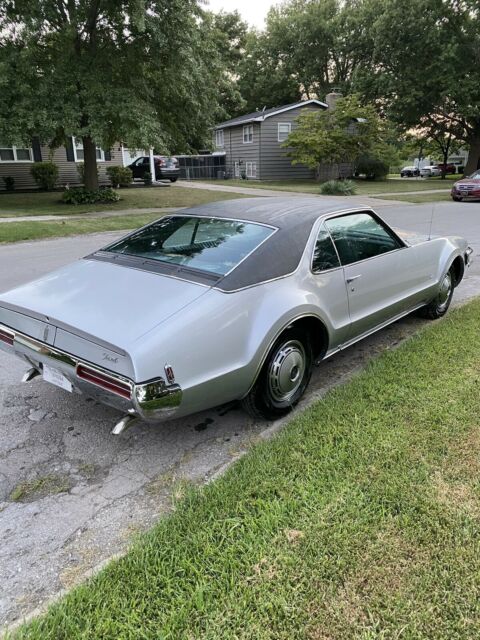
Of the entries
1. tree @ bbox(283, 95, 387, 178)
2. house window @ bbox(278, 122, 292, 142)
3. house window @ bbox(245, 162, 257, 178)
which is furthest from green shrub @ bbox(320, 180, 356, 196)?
house window @ bbox(245, 162, 257, 178)

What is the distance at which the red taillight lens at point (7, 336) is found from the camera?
121 inches

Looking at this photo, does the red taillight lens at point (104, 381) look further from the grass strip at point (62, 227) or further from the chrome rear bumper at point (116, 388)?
the grass strip at point (62, 227)

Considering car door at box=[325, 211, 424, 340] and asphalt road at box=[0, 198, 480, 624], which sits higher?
car door at box=[325, 211, 424, 340]

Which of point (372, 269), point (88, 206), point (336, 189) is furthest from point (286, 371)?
point (336, 189)

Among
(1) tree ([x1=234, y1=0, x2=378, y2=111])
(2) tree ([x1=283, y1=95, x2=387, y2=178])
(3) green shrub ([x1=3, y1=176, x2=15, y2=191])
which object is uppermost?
(1) tree ([x1=234, y1=0, x2=378, y2=111])

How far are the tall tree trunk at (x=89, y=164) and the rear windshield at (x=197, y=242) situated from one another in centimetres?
1490

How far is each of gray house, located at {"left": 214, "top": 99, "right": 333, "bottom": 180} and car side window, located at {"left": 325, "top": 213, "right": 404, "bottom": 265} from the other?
29.1m

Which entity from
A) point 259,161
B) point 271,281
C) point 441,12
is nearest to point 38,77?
point 271,281

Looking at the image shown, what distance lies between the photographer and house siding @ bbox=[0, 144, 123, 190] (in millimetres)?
22922

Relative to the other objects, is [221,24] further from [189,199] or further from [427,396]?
[427,396]

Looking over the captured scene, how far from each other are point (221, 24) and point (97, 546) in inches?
2203

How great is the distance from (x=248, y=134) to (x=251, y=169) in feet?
7.72

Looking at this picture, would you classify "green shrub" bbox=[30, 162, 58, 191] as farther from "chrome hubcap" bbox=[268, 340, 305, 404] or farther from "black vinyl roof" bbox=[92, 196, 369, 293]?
"chrome hubcap" bbox=[268, 340, 305, 404]

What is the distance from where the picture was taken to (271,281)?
316 cm
